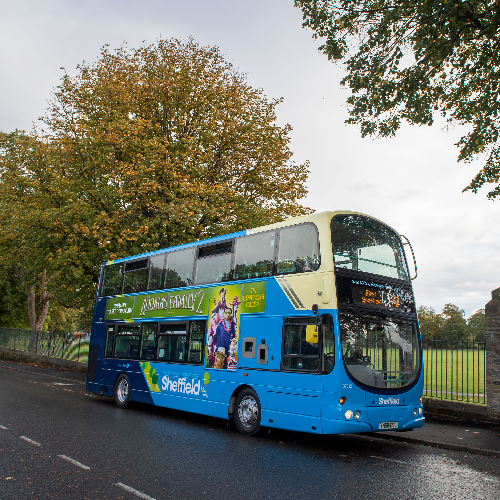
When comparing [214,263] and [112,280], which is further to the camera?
[112,280]

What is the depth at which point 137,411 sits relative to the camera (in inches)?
542

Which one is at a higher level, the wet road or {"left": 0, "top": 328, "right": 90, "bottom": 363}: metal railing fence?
{"left": 0, "top": 328, "right": 90, "bottom": 363}: metal railing fence

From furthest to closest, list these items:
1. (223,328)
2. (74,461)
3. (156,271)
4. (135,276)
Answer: (135,276) < (156,271) < (223,328) < (74,461)

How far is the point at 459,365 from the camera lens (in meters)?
Answer: 12.0

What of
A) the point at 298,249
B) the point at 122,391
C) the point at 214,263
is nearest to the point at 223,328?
the point at 214,263

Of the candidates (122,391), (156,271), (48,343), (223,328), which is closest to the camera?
(223,328)

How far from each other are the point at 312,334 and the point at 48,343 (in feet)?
84.7

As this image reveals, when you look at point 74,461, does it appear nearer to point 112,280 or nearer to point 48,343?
point 112,280

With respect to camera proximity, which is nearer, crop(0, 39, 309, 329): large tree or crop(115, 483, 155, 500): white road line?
crop(115, 483, 155, 500): white road line

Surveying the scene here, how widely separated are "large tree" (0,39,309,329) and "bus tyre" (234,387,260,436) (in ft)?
30.2

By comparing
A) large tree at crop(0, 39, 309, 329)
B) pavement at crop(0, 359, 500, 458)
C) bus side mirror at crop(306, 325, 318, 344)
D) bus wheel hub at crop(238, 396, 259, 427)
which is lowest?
pavement at crop(0, 359, 500, 458)

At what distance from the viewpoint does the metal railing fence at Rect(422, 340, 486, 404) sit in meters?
11.4

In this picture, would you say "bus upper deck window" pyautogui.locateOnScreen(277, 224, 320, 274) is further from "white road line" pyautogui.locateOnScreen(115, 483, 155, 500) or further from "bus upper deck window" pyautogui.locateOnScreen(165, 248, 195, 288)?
"white road line" pyautogui.locateOnScreen(115, 483, 155, 500)

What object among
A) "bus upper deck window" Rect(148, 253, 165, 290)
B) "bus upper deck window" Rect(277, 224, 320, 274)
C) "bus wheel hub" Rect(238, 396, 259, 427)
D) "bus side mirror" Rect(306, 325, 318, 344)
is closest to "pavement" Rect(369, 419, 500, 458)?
"bus wheel hub" Rect(238, 396, 259, 427)
